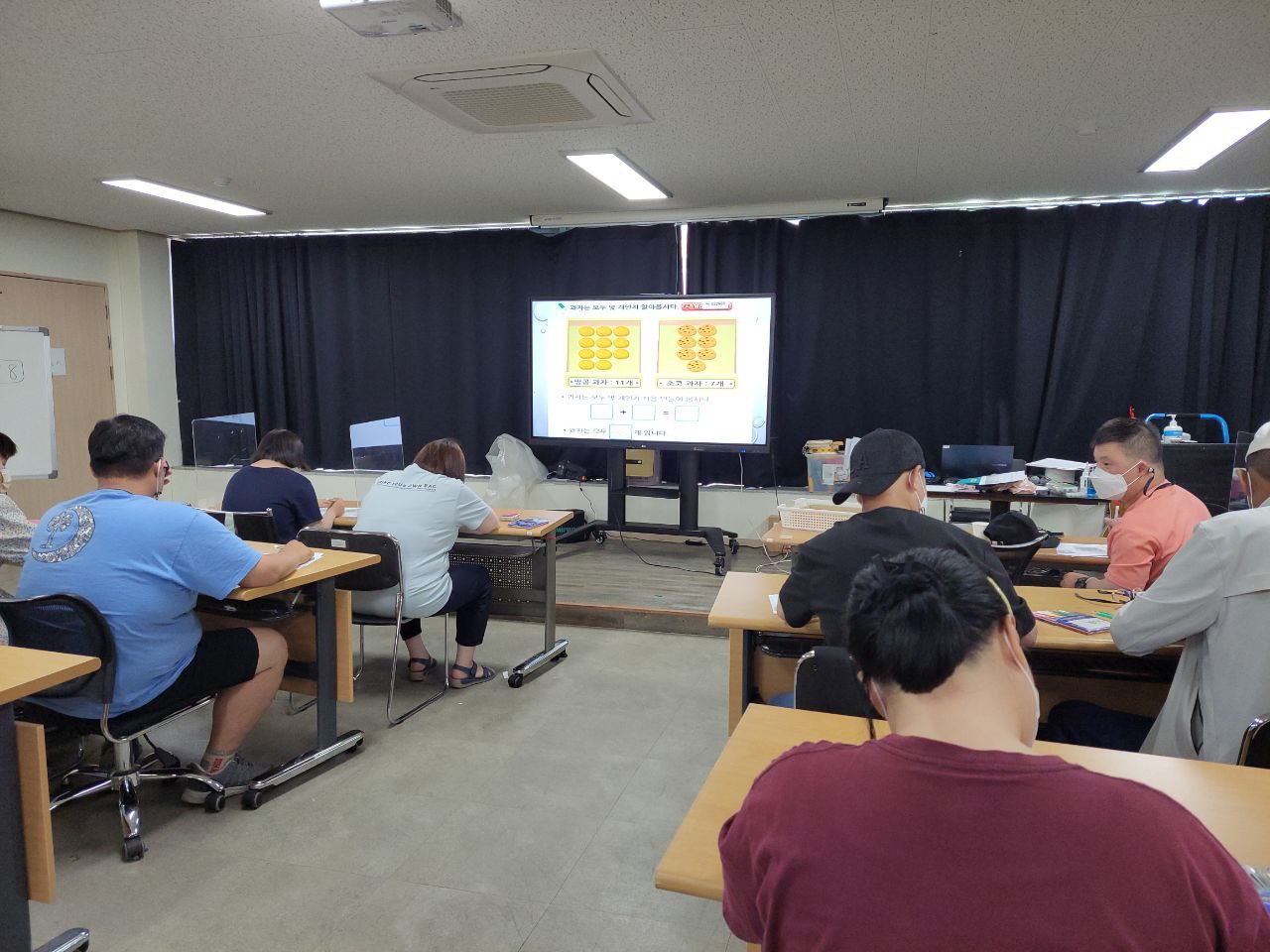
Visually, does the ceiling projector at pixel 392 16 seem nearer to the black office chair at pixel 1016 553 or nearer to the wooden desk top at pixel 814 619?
the wooden desk top at pixel 814 619

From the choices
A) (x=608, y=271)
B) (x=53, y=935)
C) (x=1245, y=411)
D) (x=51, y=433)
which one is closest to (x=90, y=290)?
(x=51, y=433)

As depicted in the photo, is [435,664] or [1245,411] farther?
[1245,411]

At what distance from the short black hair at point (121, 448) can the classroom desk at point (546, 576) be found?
134 centimetres

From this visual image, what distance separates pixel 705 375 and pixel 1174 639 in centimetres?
373

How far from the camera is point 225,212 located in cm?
566

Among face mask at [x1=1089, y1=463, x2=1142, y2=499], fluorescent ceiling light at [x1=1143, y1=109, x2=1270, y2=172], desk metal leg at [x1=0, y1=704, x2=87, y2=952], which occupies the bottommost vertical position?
desk metal leg at [x1=0, y1=704, x2=87, y2=952]

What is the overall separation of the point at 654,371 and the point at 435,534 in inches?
98.2

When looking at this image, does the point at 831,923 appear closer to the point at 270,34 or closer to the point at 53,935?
the point at 53,935

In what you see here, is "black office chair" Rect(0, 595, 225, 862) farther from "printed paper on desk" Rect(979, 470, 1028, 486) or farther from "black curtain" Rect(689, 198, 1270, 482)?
"black curtain" Rect(689, 198, 1270, 482)

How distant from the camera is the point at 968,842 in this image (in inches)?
27.7

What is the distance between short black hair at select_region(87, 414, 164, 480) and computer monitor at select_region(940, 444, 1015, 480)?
3.89 meters

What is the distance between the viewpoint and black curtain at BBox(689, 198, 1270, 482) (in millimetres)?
4898

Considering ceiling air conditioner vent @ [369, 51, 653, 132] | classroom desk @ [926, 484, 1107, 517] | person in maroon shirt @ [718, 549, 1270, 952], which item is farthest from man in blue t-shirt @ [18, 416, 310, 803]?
classroom desk @ [926, 484, 1107, 517]

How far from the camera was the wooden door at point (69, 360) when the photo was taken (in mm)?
5840
